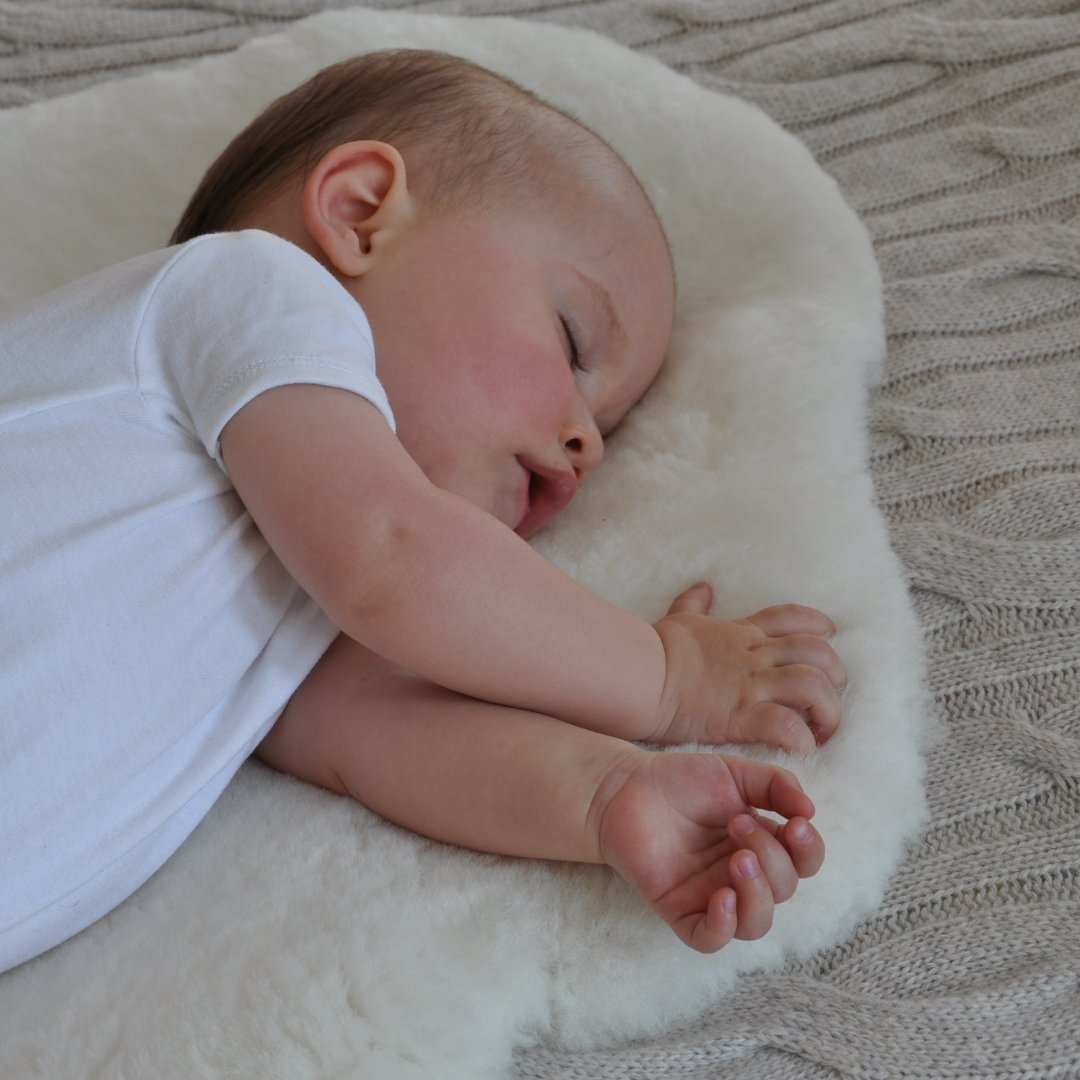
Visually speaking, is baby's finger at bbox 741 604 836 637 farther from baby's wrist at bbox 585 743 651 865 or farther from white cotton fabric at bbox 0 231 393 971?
white cotton fabric at bbox 0 231 393 971

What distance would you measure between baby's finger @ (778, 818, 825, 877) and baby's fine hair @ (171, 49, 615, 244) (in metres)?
0.67

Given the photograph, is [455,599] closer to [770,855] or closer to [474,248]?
[770,855]

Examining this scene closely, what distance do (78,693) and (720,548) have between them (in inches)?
→ 22.7

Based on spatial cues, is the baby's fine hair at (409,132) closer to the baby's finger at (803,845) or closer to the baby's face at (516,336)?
the baby's face at (516,336)

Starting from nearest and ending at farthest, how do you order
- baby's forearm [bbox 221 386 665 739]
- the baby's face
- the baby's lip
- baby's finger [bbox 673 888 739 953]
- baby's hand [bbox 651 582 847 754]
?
baby's finger [bbox 673 888 739 953] < baby's forearm [bbox 221 386 665 739] < baby's hand [bbox 651 582 847 754] < the baby's face < the baby's lip

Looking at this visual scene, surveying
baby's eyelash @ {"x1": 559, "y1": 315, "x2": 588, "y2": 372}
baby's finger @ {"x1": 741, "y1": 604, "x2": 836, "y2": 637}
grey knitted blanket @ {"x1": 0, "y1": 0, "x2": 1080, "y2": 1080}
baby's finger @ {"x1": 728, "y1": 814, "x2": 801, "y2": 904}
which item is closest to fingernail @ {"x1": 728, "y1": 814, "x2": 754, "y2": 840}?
baby's finger @ {"x1": 728, "y1": 814, "x2": 801, "y2": 904}

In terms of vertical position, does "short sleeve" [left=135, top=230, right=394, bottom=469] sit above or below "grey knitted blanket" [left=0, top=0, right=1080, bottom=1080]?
above

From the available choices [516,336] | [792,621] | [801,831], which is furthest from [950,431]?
[801,831]

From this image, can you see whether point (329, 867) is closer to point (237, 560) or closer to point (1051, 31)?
point (237, 560)

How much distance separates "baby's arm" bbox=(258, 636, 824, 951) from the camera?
2.65 feet

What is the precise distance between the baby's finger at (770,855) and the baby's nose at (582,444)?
0.47 meters

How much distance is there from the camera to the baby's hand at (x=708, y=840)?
2.57 feet

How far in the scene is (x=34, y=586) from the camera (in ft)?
3.05

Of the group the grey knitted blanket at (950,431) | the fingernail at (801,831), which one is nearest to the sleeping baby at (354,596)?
the fingernail at (801,831)
